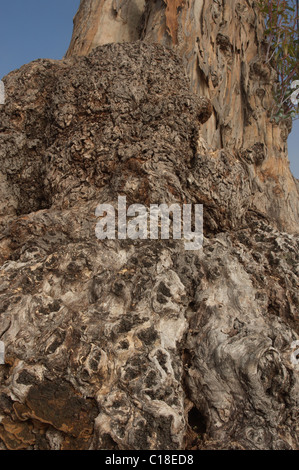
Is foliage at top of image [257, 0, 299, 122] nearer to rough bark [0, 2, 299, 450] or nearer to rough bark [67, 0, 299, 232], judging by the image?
rough bark [67, 0, 299, 232]

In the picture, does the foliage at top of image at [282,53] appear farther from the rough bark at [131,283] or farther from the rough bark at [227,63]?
the rough bark at [131,283]

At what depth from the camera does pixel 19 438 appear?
82.4 inches

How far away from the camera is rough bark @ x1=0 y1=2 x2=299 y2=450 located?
84.5 inches

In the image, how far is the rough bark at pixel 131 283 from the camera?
7.04 ft

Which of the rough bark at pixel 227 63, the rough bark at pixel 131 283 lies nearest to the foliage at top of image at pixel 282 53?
the rough bark at pixel 227 63

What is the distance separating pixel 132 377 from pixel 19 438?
2.24ft

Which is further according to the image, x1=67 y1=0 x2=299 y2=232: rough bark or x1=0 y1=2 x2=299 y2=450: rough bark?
x1=67 y1=0 x2=299 y2=232: rough bark

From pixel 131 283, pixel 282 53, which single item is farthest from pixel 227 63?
pixel 131 283

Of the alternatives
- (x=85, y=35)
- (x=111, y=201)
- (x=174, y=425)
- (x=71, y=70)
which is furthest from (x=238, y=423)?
(x=85, y=35)

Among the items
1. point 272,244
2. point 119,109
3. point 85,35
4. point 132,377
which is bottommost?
point 132,377

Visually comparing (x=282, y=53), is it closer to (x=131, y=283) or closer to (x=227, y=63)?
(x=227, y=63)

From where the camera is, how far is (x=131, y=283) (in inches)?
105

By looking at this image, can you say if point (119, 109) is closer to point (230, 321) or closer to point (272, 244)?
point (272, 244)

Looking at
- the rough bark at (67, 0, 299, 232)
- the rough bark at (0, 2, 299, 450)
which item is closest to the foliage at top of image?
the rough bark at (67, 0, 299, 232)
